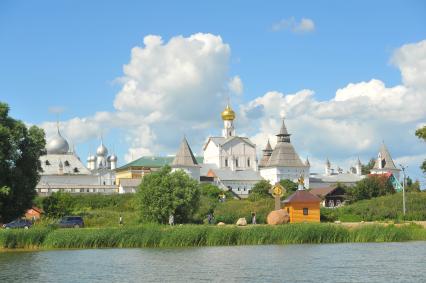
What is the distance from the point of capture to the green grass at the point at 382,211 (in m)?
51.0

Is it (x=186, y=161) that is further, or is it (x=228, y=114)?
(x=228, y=114)

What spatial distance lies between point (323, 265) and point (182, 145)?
8067 cm

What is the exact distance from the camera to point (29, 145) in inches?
1987

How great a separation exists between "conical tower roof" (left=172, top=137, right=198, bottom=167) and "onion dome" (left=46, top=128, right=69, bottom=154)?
24404 millimetres

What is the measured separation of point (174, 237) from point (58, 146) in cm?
9052

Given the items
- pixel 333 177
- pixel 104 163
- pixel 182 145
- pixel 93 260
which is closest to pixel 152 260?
pixel 93 260

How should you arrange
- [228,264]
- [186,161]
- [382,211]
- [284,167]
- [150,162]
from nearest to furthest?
[228,264], [382,211], [186,161], [284,167], [150,162]

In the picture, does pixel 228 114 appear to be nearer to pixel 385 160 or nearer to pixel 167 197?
pixel 385 160

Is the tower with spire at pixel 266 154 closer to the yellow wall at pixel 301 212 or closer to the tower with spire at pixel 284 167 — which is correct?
the tower with spire at pixel 284 167

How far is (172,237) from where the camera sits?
109 ft

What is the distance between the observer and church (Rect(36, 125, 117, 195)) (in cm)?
10756

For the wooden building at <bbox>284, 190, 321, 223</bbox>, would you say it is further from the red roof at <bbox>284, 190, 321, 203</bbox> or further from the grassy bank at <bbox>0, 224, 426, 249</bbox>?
the grassy bank at <bbox>0, 224, 426, 249</bbox>

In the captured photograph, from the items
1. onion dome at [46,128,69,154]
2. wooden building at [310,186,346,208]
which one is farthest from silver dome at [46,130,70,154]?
wooden building at [310,186,346,208]

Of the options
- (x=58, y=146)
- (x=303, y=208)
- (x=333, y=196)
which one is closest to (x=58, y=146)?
(x=58, y=146)
